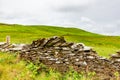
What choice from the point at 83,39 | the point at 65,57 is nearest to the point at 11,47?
the point at 65,57

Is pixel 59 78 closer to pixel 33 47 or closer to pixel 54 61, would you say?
pixel 54 61

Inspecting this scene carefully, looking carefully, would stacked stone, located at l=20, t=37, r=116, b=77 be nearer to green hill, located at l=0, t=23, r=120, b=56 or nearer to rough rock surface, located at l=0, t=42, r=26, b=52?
rough rock surface, located at l=0, t=42, r=26, b=52

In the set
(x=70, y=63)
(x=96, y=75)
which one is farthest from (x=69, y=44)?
(x=96, y=75)

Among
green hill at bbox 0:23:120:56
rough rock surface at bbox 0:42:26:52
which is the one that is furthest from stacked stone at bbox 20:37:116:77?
green hill at bbox 0:23:120:56

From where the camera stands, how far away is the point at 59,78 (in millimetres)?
20734

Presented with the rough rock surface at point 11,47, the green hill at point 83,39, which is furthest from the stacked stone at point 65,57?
the green hill at point 83,39

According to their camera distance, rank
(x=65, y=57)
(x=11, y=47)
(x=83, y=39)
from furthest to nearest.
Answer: (x=83, y=39) < (x=11, y=47) < (x=65, y=57)

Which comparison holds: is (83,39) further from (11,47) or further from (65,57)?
(65,57)

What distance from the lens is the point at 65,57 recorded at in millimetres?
22812

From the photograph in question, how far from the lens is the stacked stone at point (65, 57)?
871 inches

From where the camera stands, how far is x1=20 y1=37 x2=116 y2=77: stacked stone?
22.1m

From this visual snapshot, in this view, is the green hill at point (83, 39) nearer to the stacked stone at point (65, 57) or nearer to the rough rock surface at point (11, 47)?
the rough rock surface at point (11, 47)

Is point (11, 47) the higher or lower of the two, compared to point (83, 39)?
higher

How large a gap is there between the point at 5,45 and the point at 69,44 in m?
6.10
